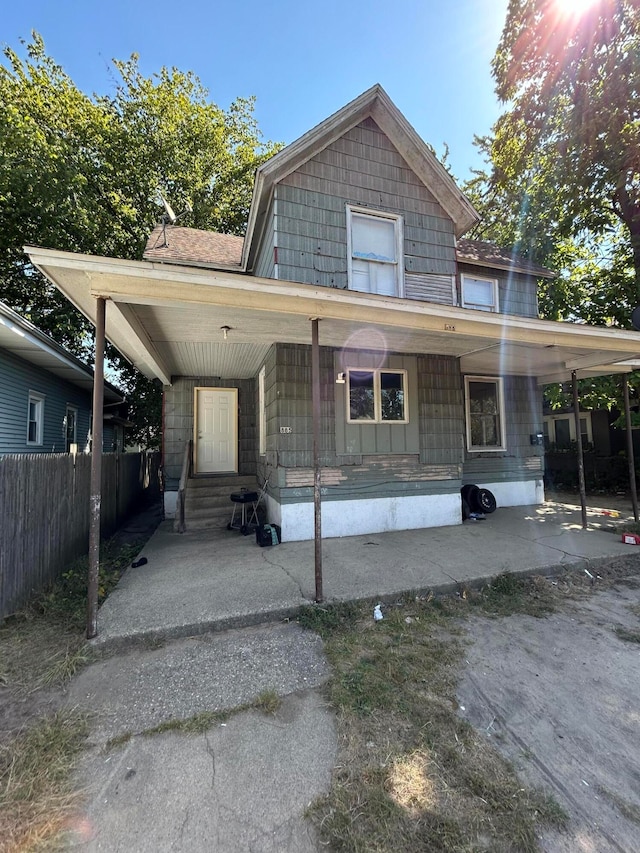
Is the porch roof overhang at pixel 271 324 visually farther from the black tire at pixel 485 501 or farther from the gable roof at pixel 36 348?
the black tire at pixel 485 501

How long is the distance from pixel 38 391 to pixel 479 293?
412 inches

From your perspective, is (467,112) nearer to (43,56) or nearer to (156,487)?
(43,56)

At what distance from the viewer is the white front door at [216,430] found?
8.91 meters

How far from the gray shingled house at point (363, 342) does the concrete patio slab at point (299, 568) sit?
805mm

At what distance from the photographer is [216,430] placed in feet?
29.5

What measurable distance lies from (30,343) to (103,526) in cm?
359

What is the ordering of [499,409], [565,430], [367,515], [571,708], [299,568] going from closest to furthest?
[571,708] → [299,568] → [367,515] → [499,409] → [565,430]

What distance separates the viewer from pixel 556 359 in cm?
680

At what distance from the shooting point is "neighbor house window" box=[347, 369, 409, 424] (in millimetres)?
6465

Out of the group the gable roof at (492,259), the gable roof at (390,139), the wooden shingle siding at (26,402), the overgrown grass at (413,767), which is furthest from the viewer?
the gable roof at (492,259)

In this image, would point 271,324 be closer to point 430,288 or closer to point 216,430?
point 430,288

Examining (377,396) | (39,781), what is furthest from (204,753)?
(377,396)

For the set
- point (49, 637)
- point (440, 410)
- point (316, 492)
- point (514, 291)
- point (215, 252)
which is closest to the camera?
point (49, 637)

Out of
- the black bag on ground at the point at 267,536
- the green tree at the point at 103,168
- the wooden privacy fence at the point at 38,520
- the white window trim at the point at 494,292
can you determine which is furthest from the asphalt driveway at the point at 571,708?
the green tree at the point at 103,168
